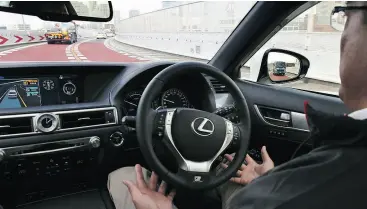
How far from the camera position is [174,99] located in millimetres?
2633

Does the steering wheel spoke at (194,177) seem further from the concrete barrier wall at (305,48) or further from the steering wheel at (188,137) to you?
the concrete barrier wall at (305,48)

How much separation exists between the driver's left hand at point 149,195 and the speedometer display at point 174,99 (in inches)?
27.0

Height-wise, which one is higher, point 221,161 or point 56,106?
point 56,106

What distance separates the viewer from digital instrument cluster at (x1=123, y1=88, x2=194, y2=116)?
2.50 metres

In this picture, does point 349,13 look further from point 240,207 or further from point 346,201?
point 240,207

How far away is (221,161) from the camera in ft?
6.97

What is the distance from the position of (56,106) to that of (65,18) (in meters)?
1.10

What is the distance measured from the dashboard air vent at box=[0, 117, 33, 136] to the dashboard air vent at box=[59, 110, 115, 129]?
8.9 inches

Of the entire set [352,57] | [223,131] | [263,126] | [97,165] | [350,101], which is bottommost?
[97,165]

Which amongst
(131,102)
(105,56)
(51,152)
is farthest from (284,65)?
(105,56)

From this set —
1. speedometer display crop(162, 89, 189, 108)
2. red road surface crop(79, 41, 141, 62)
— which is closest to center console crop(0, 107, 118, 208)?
speedometer display crop(162, 89, 189, 108)

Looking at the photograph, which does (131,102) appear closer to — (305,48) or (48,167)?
(48,167)

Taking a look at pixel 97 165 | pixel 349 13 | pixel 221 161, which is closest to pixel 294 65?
pixel 221 161

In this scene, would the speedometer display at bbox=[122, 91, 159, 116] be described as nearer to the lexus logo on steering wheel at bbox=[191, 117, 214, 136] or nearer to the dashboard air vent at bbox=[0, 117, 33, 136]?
the dashboard air vent at bbox=[0, 117, 33, 136]
